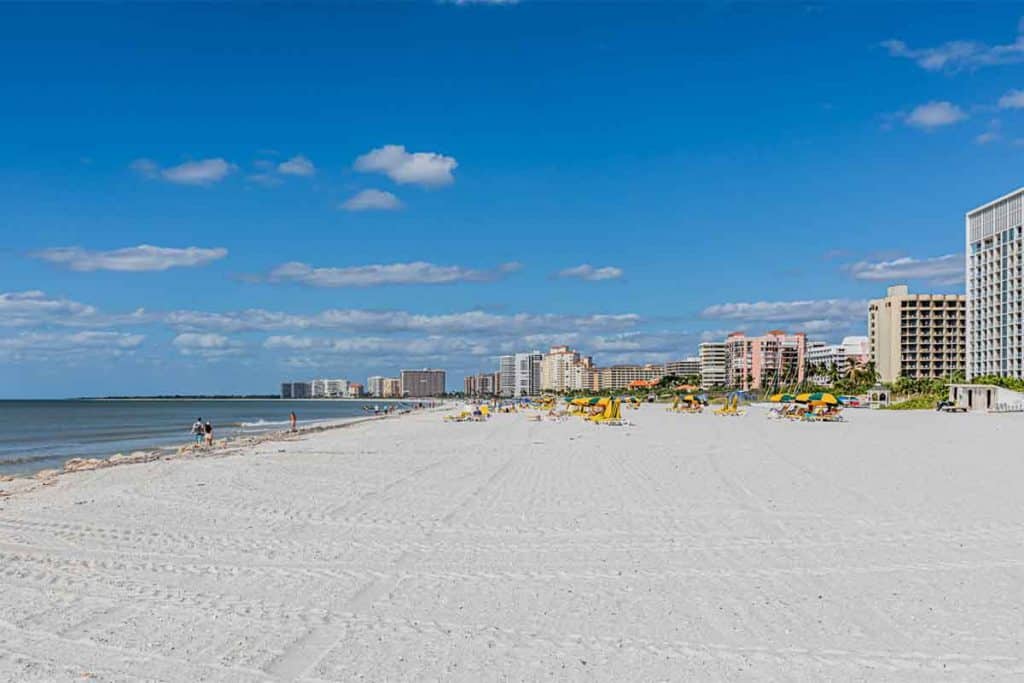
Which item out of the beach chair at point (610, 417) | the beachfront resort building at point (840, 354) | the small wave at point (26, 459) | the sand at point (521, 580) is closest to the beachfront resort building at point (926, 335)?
the beachfront resort building at point (840, 354)

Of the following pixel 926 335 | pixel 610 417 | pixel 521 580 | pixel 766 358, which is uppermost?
pixel 926 335

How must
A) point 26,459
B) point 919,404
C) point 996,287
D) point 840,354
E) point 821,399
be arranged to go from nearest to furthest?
point 26,459 → point 821,399 → point 919,404 → point 996,287 → point 840,354

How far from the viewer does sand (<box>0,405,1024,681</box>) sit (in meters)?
5.07

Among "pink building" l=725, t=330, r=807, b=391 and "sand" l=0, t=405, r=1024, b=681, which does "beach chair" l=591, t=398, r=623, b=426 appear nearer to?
"sand" l=0, t=405, r=1024, b=681

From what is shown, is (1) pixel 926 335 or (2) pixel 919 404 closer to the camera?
(2) pixel 919 404

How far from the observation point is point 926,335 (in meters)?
118

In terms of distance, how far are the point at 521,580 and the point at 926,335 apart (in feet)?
412

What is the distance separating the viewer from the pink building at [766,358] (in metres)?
171

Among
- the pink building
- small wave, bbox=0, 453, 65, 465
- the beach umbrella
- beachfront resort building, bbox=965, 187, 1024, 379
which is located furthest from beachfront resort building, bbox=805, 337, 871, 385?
small wave, bbox=0, 453, 65, 465

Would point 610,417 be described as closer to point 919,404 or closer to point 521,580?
point 521,580

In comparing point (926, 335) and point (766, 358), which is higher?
point (926, 335)

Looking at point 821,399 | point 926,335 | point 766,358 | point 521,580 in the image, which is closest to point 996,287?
point 926,335

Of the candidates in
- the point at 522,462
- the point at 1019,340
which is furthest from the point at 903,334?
the point at 522,462

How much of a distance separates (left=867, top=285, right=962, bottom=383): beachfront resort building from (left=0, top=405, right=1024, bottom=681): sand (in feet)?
372
